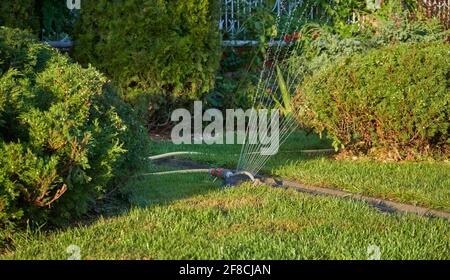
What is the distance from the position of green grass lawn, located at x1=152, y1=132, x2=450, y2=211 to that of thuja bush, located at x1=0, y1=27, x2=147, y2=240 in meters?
2.01

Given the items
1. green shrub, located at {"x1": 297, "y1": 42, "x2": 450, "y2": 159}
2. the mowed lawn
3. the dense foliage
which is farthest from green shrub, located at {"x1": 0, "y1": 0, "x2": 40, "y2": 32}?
green shrub, located at {"x1": 297, "y1": 42, "x2": 450, "y2": 159}

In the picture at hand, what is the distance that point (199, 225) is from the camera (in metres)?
4.93

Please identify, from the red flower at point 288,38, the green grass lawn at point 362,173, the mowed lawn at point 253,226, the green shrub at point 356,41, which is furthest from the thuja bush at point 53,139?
the red flower at point 288,38

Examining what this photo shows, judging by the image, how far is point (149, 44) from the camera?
9711mm

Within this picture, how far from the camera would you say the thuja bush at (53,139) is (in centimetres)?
455

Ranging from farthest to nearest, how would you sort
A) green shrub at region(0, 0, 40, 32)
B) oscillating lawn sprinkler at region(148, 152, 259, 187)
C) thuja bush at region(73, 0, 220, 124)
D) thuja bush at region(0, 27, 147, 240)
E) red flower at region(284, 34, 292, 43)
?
red flower at region(284, 34, 292, 43) → thuja bush at region(73, 0, 220, 124) → green shrub at region(0, 0, 40, 32) → oscillating lawn sprinkler at region(148, 152, 259, 187) → thuja bush at region(0, 27, 147, 240)

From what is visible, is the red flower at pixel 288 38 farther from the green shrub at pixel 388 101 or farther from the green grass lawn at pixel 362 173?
the green shrub at pixel 388 101

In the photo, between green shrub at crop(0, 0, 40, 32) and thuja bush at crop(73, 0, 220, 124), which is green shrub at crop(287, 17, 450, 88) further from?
green shrub at crop(0, 0, 40, 32)

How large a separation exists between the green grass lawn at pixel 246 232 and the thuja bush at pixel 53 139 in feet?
0.66

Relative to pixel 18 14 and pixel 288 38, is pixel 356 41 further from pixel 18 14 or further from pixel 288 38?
pixel 18 14

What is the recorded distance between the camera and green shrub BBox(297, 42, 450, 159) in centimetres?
727
